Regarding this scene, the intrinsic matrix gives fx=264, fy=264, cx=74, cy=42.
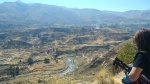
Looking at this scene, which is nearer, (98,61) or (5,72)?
(98,61)

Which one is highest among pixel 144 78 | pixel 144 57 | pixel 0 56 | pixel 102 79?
pixel 144 57

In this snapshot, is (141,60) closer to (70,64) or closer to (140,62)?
(140,62)

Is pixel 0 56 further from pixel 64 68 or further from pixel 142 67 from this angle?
pixel 142 67

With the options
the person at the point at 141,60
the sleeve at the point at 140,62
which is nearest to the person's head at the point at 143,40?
the person at the point at 141,60

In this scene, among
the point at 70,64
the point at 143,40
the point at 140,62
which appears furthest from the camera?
the point at 70,64

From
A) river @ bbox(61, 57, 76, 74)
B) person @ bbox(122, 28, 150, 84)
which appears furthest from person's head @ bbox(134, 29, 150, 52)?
river @ bbox(61, 57, 76, 74)

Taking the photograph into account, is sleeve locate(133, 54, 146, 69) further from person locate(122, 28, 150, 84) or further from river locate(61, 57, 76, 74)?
river locate(61, 57, 76, 74)

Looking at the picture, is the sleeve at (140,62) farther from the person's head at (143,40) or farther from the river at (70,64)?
the river at (70,64)

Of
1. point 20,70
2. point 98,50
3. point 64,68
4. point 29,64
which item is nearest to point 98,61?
point 64,68

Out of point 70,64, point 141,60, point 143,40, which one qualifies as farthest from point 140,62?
point 70,64
